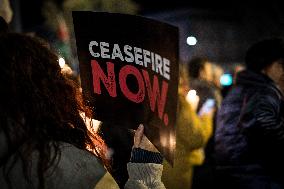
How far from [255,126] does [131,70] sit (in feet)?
5.30

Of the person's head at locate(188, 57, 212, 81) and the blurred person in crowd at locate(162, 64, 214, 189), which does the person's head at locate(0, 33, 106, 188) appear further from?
the person's head at locate(188, 57, 212, 81)

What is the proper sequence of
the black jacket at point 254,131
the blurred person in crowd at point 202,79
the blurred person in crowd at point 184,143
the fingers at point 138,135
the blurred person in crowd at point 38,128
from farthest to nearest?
the blurred person in crowd at point 202,79
the blurred person in crowd at point 184,143
the black jacket at point 254,131
the fingers at point 138,135
the blurred person in crowd at point 38,128

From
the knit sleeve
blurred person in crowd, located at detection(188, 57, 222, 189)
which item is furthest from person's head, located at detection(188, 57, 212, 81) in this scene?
the knit sleeve

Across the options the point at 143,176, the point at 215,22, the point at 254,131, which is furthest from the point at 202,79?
the point at 215,22

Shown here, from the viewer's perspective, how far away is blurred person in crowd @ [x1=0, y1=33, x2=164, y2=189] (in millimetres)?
1691

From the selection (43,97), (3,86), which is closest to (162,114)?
(43,97)

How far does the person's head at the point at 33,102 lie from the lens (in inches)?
66.9

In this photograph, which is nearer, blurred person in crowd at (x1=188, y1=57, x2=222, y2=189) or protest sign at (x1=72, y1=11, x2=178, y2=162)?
protest sign at (x1=72, y1=11, x2=178, y2=162)

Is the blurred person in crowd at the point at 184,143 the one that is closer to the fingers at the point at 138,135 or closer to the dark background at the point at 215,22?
the fingers at the point at 138,135

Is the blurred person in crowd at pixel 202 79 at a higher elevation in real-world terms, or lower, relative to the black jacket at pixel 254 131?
lower

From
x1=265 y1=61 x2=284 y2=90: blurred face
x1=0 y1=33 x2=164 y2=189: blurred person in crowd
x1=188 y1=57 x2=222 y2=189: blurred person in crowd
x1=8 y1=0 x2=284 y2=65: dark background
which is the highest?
x1=0 y1=33 x2=164 y2=189: blurred person in crowd

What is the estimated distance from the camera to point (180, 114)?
159 inches

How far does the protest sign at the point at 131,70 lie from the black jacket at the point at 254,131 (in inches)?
60.3

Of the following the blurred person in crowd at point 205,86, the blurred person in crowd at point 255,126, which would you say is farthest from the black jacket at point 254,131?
the blurred person in crowd at point 205,86
